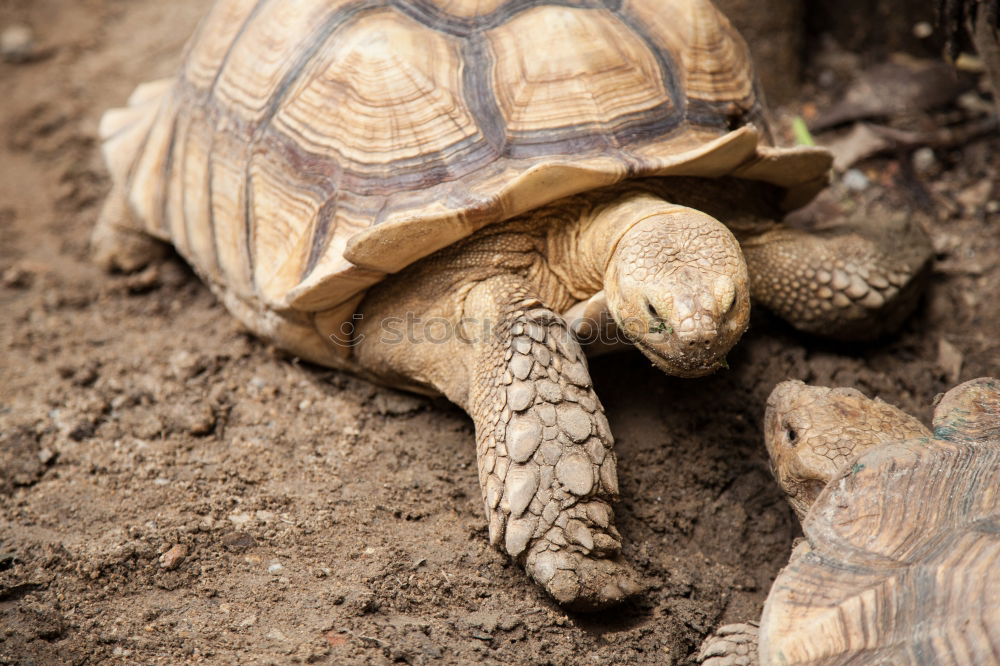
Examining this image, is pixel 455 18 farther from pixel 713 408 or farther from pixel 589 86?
pixel 713 408

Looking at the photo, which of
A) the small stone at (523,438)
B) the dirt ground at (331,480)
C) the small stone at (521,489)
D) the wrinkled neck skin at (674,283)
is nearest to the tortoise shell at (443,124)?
the wrinkled neck skin at (674,283)

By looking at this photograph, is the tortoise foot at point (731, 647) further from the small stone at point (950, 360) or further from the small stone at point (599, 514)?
the small stone at point (950, 360)

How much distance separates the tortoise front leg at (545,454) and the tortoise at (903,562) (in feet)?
1.20

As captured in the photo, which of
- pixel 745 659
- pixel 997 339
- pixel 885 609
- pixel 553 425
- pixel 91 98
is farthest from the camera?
pixel 91 98

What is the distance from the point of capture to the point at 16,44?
5.26 m

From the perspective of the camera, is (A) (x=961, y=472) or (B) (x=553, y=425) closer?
(A) (x=961, y=472)

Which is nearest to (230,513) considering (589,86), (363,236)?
(363,236)

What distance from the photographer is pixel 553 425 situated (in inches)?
90.0

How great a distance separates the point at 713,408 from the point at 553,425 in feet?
2.43

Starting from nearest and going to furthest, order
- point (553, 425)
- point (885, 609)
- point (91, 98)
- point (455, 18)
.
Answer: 1. point (885, 609)
2. point (553, 425)
3. point (455, 18)
4. point (91, 98)

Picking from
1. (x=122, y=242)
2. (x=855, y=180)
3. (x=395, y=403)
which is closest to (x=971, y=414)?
(x=395, y=403)

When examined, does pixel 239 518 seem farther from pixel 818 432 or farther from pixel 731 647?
pixel 818 432

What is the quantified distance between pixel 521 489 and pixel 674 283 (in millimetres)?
655

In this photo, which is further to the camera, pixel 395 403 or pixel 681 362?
pixel 395 403
